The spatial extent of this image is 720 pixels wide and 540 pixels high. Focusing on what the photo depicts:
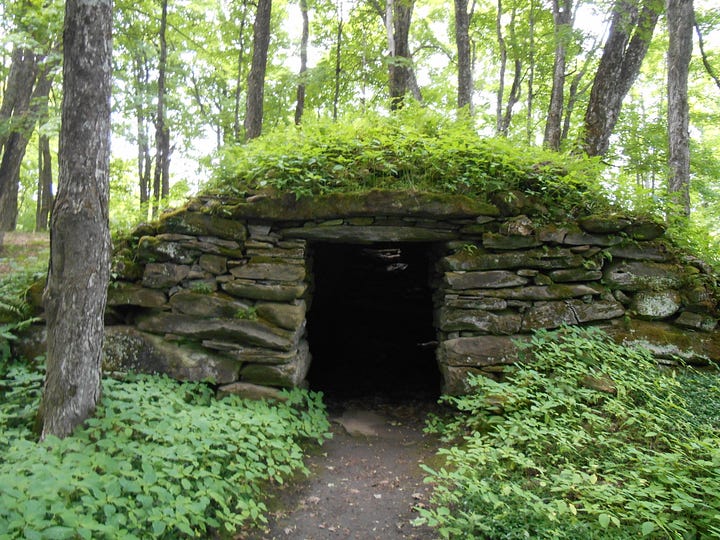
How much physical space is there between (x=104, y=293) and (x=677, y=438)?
4926 mm

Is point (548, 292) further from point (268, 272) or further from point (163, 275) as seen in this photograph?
point (163, 275)

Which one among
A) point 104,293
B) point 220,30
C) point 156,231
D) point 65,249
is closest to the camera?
point 65,249

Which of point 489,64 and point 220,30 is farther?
point 489,64

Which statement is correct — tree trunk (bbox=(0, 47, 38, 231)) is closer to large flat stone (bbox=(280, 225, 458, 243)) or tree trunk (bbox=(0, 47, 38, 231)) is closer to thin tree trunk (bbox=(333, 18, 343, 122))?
large flat stone (bbox=(280, 225, 458, 243))

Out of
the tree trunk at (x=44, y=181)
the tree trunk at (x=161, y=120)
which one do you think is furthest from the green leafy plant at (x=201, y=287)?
the tree trunk at (x=44, y=181)

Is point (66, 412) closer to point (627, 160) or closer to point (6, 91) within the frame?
point (6, 91)

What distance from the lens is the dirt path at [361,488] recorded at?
11.3ft

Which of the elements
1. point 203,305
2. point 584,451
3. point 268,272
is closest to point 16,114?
point 203,305

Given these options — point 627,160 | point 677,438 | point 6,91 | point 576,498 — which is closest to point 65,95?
point 576,498

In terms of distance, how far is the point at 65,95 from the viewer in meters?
3.49

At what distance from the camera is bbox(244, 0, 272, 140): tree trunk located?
27.3ft

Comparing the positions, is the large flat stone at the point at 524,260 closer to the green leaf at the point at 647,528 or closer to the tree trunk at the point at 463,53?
the green leaf at the point at 647,528

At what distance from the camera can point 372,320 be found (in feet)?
31.2

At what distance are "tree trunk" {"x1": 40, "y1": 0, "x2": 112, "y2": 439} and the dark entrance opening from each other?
4006 millimetres
